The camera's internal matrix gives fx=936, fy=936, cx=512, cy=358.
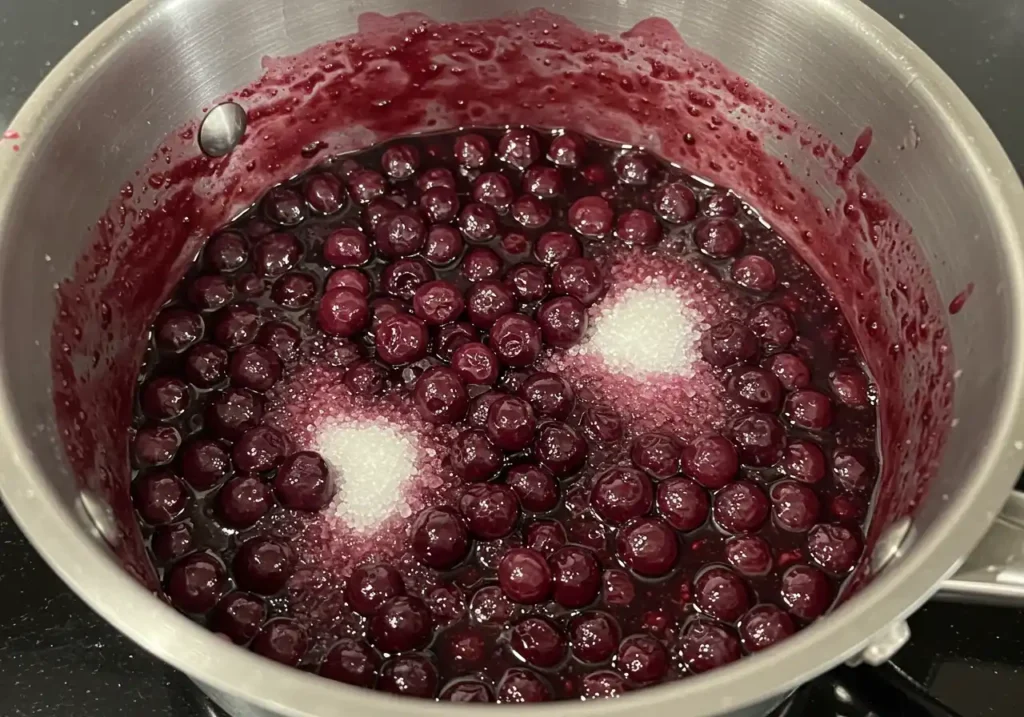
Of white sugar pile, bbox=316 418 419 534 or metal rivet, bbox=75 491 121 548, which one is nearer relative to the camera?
metal rivet, bbox=75 491 121 548

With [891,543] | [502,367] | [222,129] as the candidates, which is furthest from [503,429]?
[222,129]

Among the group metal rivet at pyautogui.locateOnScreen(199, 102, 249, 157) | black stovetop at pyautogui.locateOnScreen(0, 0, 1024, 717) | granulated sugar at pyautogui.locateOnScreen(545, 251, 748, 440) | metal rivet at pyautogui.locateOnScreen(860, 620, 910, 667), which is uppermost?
metal rivet at pyautogui.locateOnScreen(860, 620, 910, 667)

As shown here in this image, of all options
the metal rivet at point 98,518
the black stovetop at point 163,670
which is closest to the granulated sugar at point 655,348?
the black stovetop at point 163,670

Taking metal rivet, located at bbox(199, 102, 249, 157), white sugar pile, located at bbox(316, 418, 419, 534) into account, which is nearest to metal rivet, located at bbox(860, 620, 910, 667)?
white sugar pile, located at bbox(316, 418, 419, 534)

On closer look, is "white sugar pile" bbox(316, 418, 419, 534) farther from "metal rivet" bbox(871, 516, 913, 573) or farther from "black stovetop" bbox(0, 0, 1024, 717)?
"metal rivet" bbox(871, 516, 913, 573)

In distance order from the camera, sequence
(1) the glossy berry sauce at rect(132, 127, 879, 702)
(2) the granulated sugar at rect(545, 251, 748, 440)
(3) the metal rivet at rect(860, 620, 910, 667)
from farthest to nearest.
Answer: (2) the granulated sugar at rect(545, 251, 748, 440)
(1) the glossy berry sauce at rect(132, 127, 879, 702)
(3) the metal rivet at rect(860, 620, 910, 667)

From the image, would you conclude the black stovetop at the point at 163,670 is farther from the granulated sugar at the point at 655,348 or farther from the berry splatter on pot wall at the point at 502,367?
the granulated sugar at the point at 655,348

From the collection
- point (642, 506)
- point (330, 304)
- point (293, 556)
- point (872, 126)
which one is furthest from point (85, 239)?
point (872, 126)

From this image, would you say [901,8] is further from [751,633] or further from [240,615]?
[240,615]

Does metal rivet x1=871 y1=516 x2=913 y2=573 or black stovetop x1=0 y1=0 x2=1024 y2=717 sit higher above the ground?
metal rivet x1=871 y1=516 x2=913 y2=573
